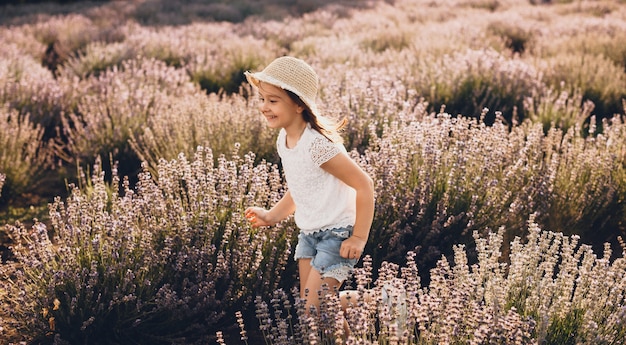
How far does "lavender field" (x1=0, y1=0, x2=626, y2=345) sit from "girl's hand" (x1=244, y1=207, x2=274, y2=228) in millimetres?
57

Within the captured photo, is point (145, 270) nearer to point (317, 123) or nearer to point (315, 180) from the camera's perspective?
point (315, 180)

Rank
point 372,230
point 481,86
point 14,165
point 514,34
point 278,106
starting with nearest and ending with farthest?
point 278,106, point 372,230, point 14,165, point 481,86, point 514,34

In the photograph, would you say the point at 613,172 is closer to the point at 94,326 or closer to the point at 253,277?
the point at 253,277

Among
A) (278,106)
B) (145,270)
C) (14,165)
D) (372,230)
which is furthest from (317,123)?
(14,165)

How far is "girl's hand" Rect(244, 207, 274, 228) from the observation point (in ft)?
9.66

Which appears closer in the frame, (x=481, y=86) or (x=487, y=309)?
(x=487, y=309)

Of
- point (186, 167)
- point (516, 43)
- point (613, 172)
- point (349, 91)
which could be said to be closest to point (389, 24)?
point (516, 43)

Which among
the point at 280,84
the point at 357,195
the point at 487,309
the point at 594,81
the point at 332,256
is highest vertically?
the point at 280,84

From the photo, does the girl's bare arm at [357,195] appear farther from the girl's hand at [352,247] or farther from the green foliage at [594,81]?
the green foliage at [594,81]

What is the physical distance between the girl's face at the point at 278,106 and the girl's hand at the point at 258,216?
0.45 meters

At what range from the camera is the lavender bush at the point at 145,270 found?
2.74 m

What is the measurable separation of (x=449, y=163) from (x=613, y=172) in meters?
1.06

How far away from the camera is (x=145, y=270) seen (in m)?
2.80

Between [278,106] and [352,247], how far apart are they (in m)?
0.61
